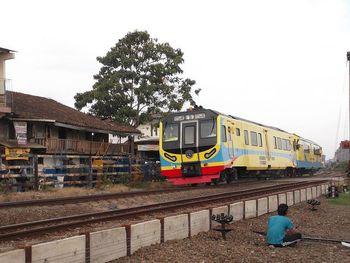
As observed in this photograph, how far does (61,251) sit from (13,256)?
692mm

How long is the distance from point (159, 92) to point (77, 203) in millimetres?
23545

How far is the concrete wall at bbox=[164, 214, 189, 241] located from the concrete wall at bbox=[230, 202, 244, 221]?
2.16m

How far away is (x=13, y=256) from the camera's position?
492cm

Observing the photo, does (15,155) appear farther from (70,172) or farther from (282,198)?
(282,198)

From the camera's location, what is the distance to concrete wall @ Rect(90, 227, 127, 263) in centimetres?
597

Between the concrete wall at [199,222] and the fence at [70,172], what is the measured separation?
9709 millimetres

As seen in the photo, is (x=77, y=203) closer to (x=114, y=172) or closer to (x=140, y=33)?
(x=114, y=172)

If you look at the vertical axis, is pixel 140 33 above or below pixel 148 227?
above

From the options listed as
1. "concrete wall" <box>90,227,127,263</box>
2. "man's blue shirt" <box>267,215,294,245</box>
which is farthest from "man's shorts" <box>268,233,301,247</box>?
"concrete wall" <box>90,227,127,263</box>

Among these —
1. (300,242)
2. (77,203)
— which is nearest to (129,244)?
(300,242)

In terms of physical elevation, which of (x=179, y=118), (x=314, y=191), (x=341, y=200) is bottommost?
(x=341, y=200)

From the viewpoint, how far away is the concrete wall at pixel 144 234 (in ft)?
21.9

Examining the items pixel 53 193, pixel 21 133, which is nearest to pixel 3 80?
pixel 21 133

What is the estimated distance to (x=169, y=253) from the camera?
6.69 m
